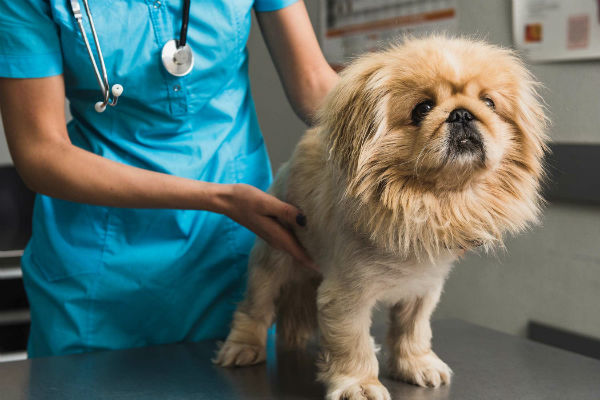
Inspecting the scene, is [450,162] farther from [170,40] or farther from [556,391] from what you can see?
[170,40]

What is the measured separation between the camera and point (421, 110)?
901 mm

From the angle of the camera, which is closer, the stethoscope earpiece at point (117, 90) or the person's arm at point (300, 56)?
the stethoscope earpiece at point (117, 90)

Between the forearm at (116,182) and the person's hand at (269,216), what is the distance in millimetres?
25

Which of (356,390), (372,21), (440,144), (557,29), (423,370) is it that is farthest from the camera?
(372,21)

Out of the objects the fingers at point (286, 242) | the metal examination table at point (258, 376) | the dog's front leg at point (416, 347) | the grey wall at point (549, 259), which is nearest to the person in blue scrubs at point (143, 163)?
the fingers at point (286, 242)

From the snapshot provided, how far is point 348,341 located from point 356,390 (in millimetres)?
75

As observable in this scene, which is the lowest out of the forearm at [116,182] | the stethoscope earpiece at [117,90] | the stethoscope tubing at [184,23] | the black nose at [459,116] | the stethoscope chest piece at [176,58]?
the forearm at [116,182]

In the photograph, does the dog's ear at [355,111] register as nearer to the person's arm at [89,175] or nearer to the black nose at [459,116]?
the black nose at [459,116]

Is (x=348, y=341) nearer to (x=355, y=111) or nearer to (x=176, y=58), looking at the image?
(x=355, y=111)

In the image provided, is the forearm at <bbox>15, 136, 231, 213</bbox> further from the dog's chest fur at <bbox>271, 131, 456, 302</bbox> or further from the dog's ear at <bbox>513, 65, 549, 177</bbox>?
the dog's ear at <bbox>513, 65, 549, 177</bbox>

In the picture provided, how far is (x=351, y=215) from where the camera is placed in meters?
0.95

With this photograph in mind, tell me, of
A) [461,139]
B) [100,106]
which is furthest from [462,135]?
[100,106]

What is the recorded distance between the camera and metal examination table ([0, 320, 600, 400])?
3.43 feet

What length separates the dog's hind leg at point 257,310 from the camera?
1186 millimetres
